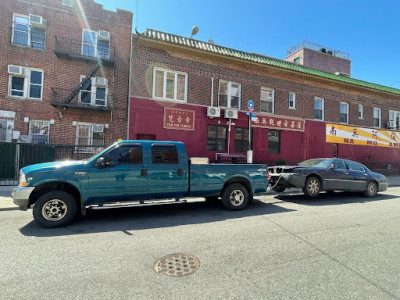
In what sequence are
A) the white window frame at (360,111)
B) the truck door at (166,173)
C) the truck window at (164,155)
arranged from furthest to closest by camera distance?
1. the white window frame at (360,111)
2. the truck window at (164,155)
3. the truck door at (166,173)

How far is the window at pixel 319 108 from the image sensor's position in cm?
1859

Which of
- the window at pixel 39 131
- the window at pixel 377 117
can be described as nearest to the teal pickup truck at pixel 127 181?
the window at pixel 39 131

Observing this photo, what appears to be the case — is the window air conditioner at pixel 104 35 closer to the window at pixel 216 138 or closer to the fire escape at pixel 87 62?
the fire escape at pixel 87 62

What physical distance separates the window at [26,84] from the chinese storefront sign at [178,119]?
22.9ft

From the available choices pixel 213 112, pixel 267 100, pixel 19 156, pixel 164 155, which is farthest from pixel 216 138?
pixel 19 156

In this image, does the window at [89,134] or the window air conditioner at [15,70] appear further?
the window at [89,134]

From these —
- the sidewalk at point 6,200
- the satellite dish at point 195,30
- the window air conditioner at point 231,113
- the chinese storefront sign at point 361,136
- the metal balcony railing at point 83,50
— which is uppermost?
the satellite dish at point 195,30

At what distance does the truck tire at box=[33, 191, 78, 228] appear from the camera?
4910 mm

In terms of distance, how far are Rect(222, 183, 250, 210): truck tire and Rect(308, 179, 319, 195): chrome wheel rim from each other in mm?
3064

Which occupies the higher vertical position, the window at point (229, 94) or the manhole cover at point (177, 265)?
the window at point (229, 94)

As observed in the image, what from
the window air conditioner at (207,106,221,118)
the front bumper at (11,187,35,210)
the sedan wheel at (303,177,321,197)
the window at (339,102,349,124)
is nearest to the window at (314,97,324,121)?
the window at (339,102,349,124)

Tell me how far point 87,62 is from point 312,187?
13.2m

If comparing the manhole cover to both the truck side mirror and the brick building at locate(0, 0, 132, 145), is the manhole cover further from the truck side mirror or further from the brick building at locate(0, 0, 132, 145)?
the brick building at locate(0, 0, 132, 145)

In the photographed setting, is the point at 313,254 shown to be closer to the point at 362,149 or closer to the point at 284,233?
the point at 284,233
